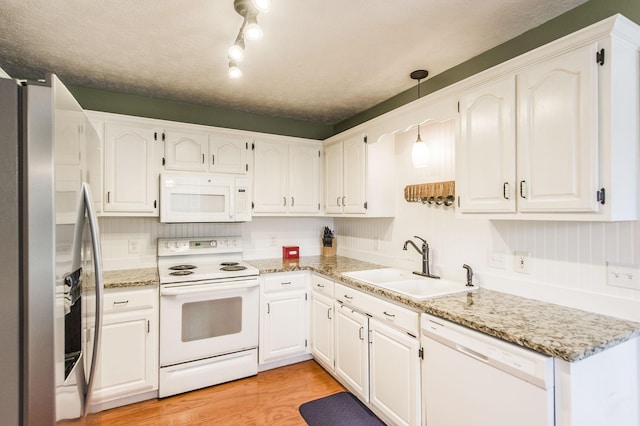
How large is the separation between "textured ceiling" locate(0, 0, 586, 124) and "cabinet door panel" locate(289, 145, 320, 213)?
697 mm

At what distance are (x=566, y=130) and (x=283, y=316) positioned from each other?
7.82 feet

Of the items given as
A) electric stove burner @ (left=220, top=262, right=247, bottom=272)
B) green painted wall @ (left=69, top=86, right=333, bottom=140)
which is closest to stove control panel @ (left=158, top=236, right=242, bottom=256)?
electric stove burner @ (left=220, top=262, right=247, bottom=272)

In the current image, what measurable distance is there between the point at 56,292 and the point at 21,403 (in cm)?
28

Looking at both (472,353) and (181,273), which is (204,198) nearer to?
(181,273)

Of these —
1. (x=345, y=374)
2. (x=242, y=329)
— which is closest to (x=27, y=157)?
(x=242, y=329)

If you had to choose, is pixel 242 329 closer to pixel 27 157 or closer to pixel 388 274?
pixel 388 274

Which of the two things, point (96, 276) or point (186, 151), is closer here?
point (96, 276)

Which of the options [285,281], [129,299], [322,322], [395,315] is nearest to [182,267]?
[129,299]

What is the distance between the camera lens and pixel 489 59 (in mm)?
2166

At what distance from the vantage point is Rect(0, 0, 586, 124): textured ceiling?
1.72m

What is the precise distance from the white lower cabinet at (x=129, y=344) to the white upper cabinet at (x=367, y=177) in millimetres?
1788

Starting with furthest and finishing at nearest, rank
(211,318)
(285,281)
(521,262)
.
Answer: (285,281) < (211,318) < (521,262)

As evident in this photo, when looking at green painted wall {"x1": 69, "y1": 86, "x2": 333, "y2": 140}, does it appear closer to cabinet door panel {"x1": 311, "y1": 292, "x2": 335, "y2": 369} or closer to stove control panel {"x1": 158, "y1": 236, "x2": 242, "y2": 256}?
stove control panel {"x1": 158, "y1": 236, "x2": 242, "y2": 256}

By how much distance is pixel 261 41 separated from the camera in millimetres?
2037
